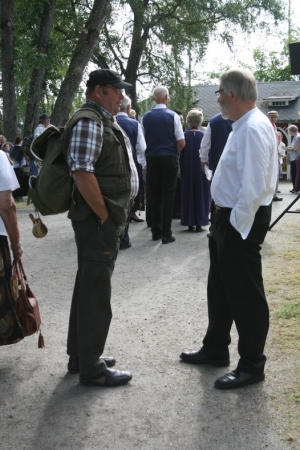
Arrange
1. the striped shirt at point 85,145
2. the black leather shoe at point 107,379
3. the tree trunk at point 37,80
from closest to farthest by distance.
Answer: the striped shirt at point 85,145 < the black leather shoe at point 107,379 < the tree trunk at point 37,80

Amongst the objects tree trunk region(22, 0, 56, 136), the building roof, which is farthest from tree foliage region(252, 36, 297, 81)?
tree trunk region(22, 0, 56, 136)

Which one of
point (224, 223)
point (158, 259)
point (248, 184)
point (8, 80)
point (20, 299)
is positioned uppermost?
point (8, 80)

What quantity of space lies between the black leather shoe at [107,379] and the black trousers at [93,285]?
0.13ft

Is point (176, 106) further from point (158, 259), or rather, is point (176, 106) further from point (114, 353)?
point (114, 353)

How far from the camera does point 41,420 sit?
11.6 feet

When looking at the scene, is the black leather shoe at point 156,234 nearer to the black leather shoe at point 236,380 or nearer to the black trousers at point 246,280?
the black trousers at point 246,280

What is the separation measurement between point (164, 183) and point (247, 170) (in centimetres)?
521

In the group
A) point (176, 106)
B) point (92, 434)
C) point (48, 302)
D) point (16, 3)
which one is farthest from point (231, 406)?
point (176, 106)

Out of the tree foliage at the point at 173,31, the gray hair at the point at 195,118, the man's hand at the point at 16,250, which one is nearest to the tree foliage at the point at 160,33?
the tree foliage at the point at 173,31

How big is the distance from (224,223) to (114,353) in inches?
55.0

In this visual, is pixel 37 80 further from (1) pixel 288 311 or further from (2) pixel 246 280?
(2) pixel 246 280

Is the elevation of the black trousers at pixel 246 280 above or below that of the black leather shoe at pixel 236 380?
above

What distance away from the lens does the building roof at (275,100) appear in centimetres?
3619

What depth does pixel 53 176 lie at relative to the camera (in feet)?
12.2
